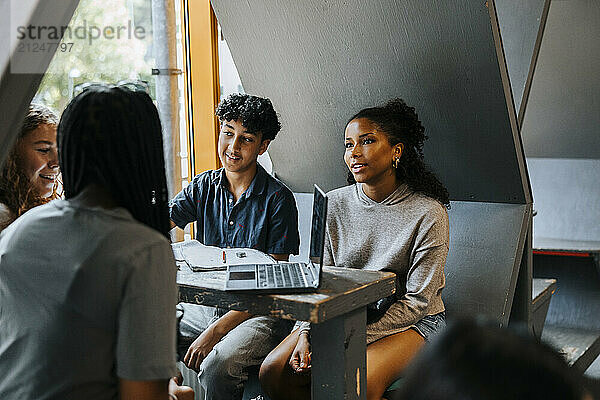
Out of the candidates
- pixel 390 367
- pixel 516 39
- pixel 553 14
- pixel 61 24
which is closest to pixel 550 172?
pixel 553 14

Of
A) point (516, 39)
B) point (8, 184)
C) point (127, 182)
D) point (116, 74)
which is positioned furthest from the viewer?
point (516, 39)

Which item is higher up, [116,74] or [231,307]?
[116,74]

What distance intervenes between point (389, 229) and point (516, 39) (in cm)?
129

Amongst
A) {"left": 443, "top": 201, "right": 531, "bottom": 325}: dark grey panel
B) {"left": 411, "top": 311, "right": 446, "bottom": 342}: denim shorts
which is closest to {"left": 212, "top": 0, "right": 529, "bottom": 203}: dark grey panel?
{"left": 443, "top": 201, "right": 531, "bottom": 325}: dark grey panel

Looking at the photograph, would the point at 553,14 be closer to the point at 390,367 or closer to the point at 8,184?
the point at 390,367

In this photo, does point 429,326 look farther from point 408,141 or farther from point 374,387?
point 408,141

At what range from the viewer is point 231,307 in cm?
164

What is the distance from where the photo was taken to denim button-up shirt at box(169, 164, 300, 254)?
7.89ft

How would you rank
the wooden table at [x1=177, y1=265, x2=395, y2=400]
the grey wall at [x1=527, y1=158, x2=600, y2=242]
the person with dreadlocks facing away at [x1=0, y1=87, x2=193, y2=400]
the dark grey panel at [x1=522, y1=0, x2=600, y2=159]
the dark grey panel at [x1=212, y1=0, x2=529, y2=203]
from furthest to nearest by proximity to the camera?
1. the grey wall at [x1=527, y1=158, x2=600, y2=242]
2. the dark grey panel at [x1=522, y1=0, x2=600, y2=159]
3. the dark grey panel at [x1=212, y1=0, x2=529, y2=203]
4. the wooden table at [x1=177, y1=265, x2=395, y2=400]
5. the person with dreadlocks facing away at [x1=0, y1=87, x2=193, y2=400]

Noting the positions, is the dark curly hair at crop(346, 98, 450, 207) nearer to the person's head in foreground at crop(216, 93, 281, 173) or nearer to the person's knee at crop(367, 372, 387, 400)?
the person's head in foreground at crop(216, 93, 281, 173)

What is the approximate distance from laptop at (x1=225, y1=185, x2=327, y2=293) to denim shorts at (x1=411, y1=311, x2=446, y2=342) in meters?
0.53

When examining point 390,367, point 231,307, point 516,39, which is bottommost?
point 390,367

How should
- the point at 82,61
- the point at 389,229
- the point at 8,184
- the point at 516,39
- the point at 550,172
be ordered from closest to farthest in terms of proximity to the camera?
the point at 8,184, the point at 389,229, the point at 82,61, the point at 516,39, the point at 550,172

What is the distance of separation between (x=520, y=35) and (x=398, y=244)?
4.46 ft
